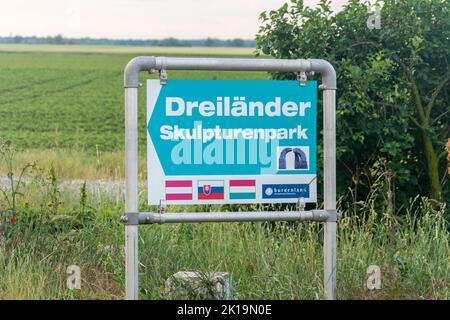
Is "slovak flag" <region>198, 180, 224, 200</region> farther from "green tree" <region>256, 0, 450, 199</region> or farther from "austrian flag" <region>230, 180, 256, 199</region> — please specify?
"green tree" <region>256, 0, 450, 199</region>

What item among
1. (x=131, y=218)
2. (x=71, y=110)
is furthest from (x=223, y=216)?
(x=71, y=110)

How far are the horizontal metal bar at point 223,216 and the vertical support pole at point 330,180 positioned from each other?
0.12m

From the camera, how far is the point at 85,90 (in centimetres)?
3362

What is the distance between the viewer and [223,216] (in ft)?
17.4

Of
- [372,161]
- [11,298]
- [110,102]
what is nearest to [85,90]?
[110,102]

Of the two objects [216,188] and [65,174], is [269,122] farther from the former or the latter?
[65,174]

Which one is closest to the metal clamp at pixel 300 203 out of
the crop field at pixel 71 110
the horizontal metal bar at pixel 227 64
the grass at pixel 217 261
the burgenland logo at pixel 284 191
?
the burgenland logo at pixel 284 191

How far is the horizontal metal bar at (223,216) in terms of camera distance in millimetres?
5227

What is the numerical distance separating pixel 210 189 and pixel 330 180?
Answer: 0.81 m

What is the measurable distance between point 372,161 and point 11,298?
3.93m

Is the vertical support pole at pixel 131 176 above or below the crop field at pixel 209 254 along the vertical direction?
above

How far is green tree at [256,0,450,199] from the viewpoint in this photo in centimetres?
788

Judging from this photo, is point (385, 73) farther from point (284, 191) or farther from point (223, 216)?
point (223, 216)

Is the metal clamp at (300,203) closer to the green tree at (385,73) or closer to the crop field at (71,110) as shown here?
the green tree at (385,73)
